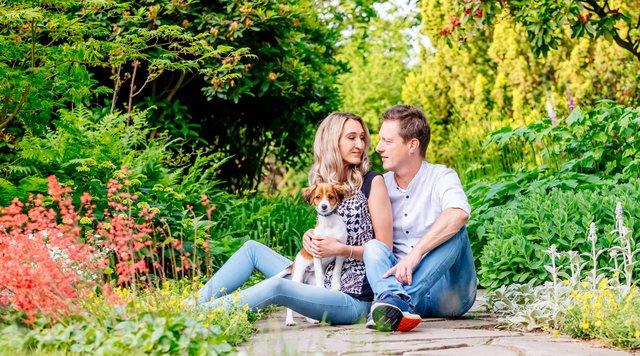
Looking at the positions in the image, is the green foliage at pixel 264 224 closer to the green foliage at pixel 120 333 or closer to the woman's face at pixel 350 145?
the woman's face at pixel 350 145

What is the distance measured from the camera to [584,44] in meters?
10.2

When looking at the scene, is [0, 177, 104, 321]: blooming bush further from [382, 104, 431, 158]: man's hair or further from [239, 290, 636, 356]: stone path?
[382, 104, 431, 158]: man's hair

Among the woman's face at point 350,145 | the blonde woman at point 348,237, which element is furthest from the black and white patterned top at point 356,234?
the woman's face at point 350,145

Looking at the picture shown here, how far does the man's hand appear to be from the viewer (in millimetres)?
4113

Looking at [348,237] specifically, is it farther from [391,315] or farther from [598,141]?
[598,141]

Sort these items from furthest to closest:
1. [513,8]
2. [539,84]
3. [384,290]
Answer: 1. [539,84]
2. [513,8]
3. [384,290]

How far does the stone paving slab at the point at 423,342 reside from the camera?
11.3 ft

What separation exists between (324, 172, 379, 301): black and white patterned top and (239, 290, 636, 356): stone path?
0.23m

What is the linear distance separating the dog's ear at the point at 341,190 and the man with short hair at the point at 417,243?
0.30m

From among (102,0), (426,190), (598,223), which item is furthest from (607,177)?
(102,0)

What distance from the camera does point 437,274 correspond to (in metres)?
4.21

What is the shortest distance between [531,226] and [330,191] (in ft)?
4.74

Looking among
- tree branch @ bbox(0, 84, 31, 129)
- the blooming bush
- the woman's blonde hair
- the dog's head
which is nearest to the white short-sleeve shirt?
the woman's blonde hair

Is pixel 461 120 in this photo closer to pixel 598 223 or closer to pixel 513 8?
pixel 513 8
